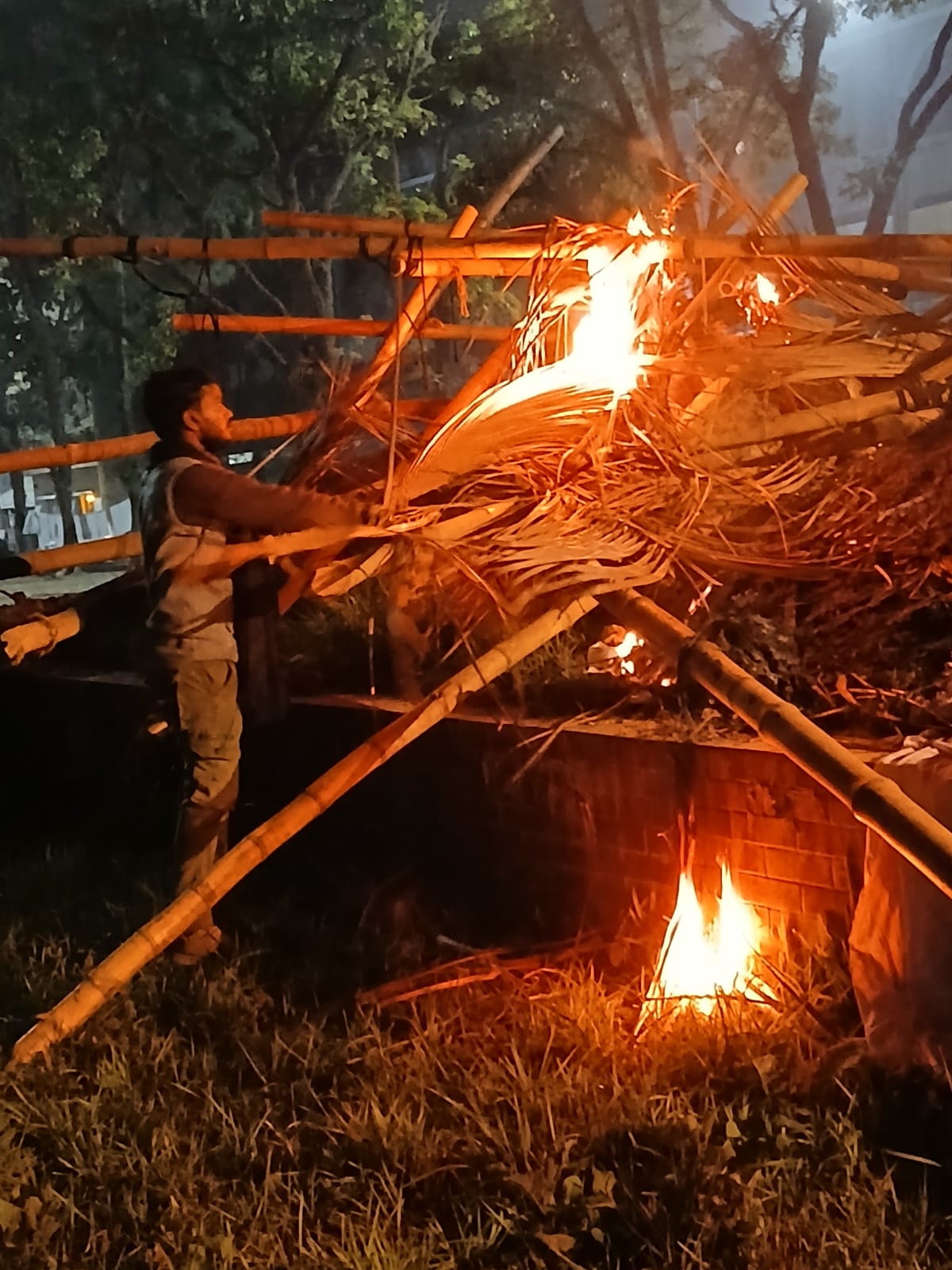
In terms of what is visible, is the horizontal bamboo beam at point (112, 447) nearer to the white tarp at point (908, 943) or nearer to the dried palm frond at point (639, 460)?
the dried palm frond at point (639, 460)

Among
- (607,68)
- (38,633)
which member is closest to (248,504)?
(38,633)

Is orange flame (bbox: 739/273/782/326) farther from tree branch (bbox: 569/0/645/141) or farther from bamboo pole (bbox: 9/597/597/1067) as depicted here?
tree branch (bbox: 569/0/645/141)

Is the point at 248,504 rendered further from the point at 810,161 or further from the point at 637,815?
the point at 810,161

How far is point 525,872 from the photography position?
4059mm

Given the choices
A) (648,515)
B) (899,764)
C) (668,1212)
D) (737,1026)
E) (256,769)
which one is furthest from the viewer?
(256,769)

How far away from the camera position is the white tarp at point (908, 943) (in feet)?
9.44

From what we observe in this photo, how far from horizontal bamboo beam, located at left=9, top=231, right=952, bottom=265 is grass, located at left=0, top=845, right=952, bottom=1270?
2029 millimetres

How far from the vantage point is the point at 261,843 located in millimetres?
3234

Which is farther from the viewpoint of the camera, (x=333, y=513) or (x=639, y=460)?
(x=639, y=460)

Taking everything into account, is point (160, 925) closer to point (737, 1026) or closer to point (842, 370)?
point (737, 1026)

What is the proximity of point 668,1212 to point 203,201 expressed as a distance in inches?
410

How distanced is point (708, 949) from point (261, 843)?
1.33 metres

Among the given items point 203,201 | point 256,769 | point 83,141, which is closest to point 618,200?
point 203,201

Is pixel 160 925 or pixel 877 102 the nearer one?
pixel 160 925
